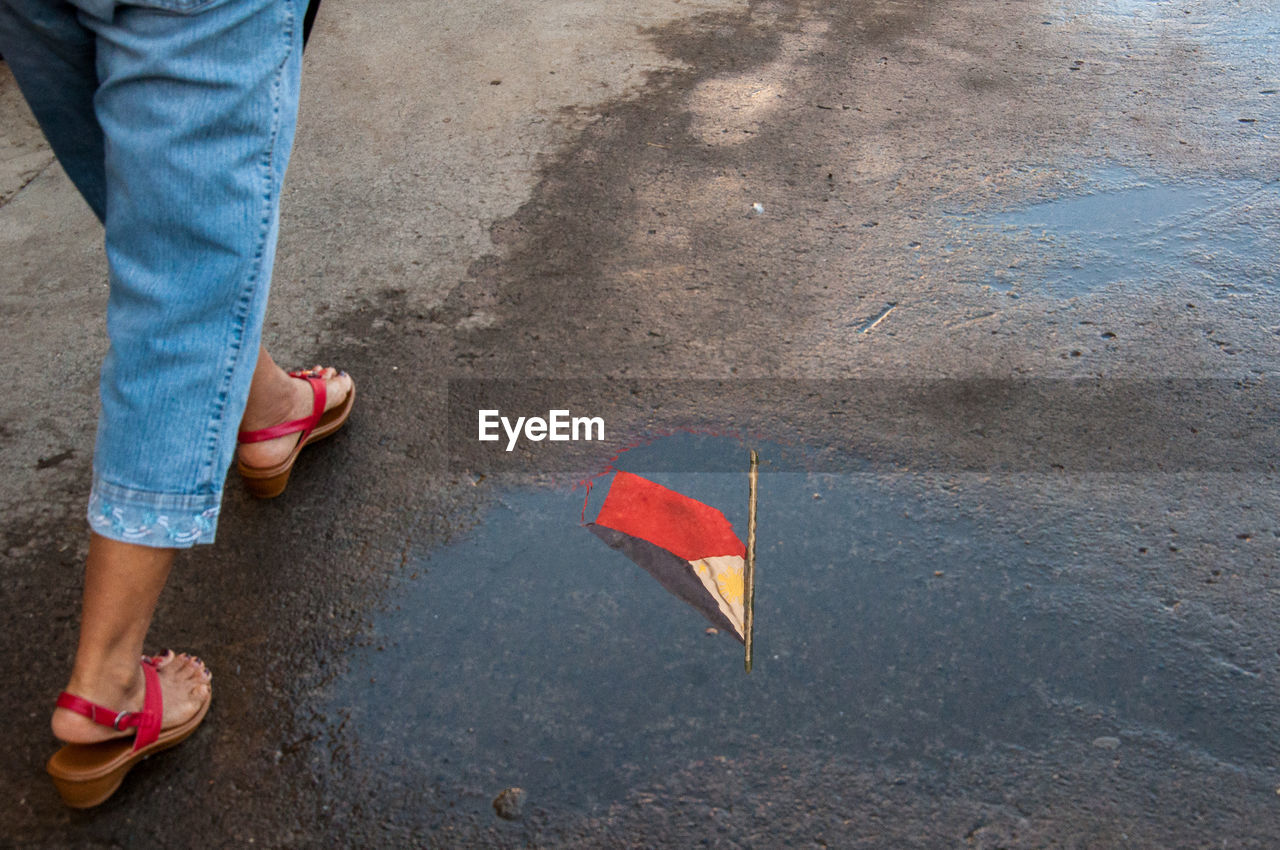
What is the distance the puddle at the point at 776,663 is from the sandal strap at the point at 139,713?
0.29 m

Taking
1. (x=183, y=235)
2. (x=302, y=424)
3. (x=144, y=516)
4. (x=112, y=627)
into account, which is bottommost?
(x=302, y=424)

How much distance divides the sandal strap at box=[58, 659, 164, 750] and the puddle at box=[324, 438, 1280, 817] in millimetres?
289

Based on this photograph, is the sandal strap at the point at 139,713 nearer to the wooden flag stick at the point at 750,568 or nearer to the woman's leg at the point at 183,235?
the woman's leg at the point at 183,235

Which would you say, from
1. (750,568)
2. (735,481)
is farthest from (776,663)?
(735,481)

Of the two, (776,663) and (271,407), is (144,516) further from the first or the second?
(776,663)

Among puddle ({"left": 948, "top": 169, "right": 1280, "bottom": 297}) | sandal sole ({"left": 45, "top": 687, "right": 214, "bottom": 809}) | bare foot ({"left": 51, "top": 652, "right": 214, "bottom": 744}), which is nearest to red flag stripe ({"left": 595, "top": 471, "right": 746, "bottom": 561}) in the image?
bare foot ({"left": 51, "top": 652, "right": 214, "bottom": 744})

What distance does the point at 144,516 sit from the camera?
4.95ft

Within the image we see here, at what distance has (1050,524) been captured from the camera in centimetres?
215

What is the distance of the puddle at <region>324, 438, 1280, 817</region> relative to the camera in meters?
1.72

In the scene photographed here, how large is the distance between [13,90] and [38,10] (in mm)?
3413

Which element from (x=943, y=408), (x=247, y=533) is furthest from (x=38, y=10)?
(x=943, y=408)

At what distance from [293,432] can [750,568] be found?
106 cm

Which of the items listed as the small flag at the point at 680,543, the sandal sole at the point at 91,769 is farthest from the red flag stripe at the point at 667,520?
the sandal sole at the point at 91,769

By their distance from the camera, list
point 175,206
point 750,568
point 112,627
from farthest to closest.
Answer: point 750,568, point 112,627, point 175,206
